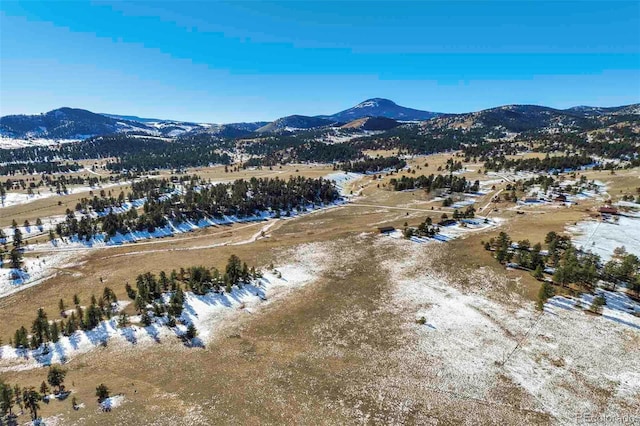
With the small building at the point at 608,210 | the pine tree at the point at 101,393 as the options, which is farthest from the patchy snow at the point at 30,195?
the small building at the point at 608,210

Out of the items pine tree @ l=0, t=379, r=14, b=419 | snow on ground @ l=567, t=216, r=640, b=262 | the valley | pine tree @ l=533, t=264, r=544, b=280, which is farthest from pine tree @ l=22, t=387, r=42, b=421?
snow on ground @ l=567, t=216, r=640, b=262

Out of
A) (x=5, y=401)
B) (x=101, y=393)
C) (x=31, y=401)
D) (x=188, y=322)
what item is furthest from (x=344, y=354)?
(x=5, y=401)

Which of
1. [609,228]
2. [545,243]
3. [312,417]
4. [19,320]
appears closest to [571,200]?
[609,228]

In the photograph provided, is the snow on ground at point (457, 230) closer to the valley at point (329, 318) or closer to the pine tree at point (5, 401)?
the valley at point (329, 318)

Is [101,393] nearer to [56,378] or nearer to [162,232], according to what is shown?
[56,378]

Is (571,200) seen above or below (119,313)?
above

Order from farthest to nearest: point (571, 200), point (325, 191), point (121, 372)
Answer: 1. point (325, 191)
2. point (571, 200)
3. point (121, 372)

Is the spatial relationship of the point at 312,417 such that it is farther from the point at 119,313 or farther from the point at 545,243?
the point at 545,243
